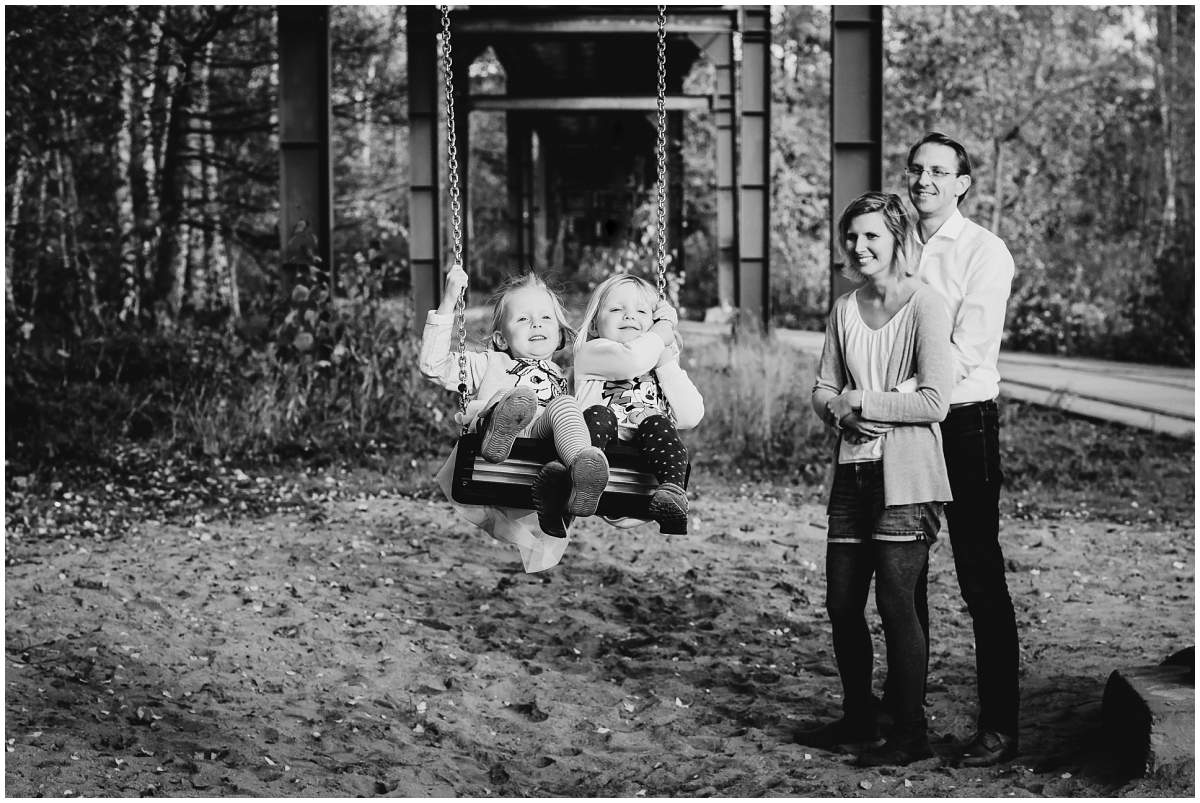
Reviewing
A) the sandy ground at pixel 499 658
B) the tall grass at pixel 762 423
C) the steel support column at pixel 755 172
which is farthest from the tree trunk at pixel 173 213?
the sandy ground at pixel 499 658

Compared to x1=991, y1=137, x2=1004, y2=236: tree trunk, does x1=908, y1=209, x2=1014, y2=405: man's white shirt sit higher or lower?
lower

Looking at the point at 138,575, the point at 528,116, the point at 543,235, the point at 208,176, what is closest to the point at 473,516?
the point at 138,575

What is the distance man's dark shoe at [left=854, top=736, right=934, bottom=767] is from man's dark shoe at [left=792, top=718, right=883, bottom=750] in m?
0.12

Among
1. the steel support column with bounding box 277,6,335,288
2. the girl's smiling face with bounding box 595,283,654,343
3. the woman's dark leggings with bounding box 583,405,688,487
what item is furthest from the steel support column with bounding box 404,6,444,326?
the woman's dark leggings with bounding box 583,405,688,487

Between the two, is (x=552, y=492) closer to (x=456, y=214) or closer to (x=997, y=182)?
(x=456, y=214)

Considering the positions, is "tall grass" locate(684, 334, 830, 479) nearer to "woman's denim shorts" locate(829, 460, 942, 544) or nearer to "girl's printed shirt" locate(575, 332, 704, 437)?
"woman's denim shorts" locate(829, 460, 942, 544)

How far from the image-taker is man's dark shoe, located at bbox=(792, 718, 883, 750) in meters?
5.08

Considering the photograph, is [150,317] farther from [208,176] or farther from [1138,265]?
[1138,265]

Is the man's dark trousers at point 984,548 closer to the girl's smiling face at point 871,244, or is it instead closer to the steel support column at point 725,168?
the girl's smiling face at point 871,244

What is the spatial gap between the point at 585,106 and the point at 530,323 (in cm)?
1720

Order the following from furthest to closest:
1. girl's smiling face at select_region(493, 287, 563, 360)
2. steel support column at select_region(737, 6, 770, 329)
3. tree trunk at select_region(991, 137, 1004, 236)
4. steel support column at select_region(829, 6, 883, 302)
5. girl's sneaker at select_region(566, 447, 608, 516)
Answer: tree trunk at select_region(991, 137, 1004, 236) → steel support column at select_region(737, 6, 770, 329) → steel support column at select_region(829, 6, 883, 302) → girl's smiling face at select_region(493, 287, 563, 360) → girl's sneaker at select_region(566, 447, 608, 516)

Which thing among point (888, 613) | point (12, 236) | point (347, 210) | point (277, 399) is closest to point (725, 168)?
point (347, 210)

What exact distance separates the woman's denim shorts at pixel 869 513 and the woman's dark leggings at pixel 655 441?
562 millimetres

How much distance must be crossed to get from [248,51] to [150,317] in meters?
9.84
